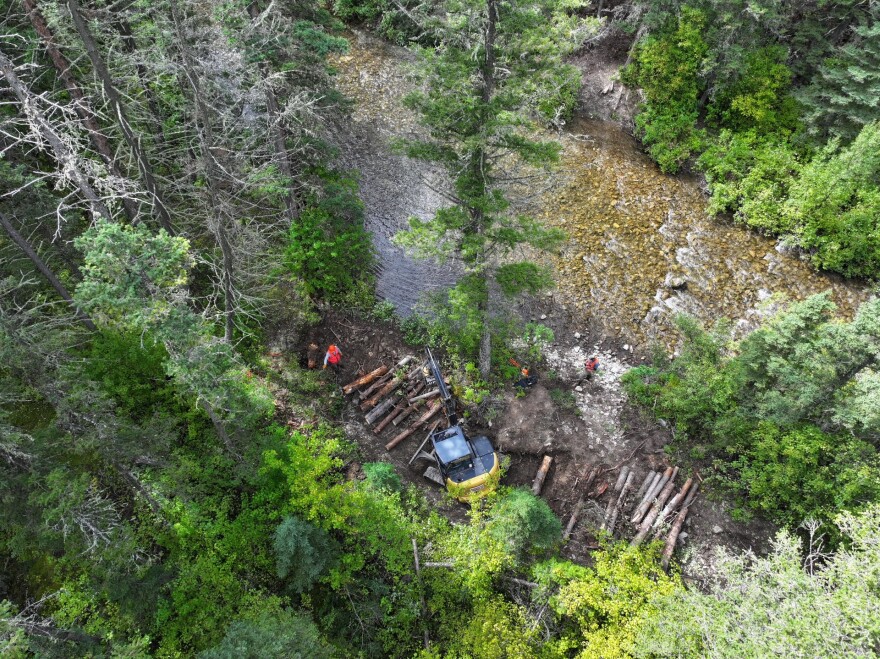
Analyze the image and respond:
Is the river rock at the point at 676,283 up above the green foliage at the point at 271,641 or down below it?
above

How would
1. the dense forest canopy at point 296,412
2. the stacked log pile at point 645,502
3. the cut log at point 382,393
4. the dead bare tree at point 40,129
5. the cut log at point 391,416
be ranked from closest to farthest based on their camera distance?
the dead bare tree at point 40,129 → the dense forest canopy at point 296,412 → the stacked log pile at point 645,502 → the cut log at point 391,416 → the cut log at point 382,393

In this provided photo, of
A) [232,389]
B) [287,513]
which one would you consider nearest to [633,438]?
[287,513]

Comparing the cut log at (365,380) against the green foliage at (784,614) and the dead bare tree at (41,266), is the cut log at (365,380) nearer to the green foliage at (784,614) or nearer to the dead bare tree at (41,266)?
the dead bare tree at (41,266)

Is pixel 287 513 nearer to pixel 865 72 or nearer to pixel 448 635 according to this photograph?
pixel 448 635

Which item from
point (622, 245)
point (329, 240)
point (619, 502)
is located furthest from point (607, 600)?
point (622, 245)

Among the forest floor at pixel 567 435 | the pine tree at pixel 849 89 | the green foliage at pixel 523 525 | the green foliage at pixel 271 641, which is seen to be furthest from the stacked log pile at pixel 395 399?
the pine tree at pixel 849 89

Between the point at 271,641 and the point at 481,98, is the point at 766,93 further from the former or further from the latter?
the point at 271,641
